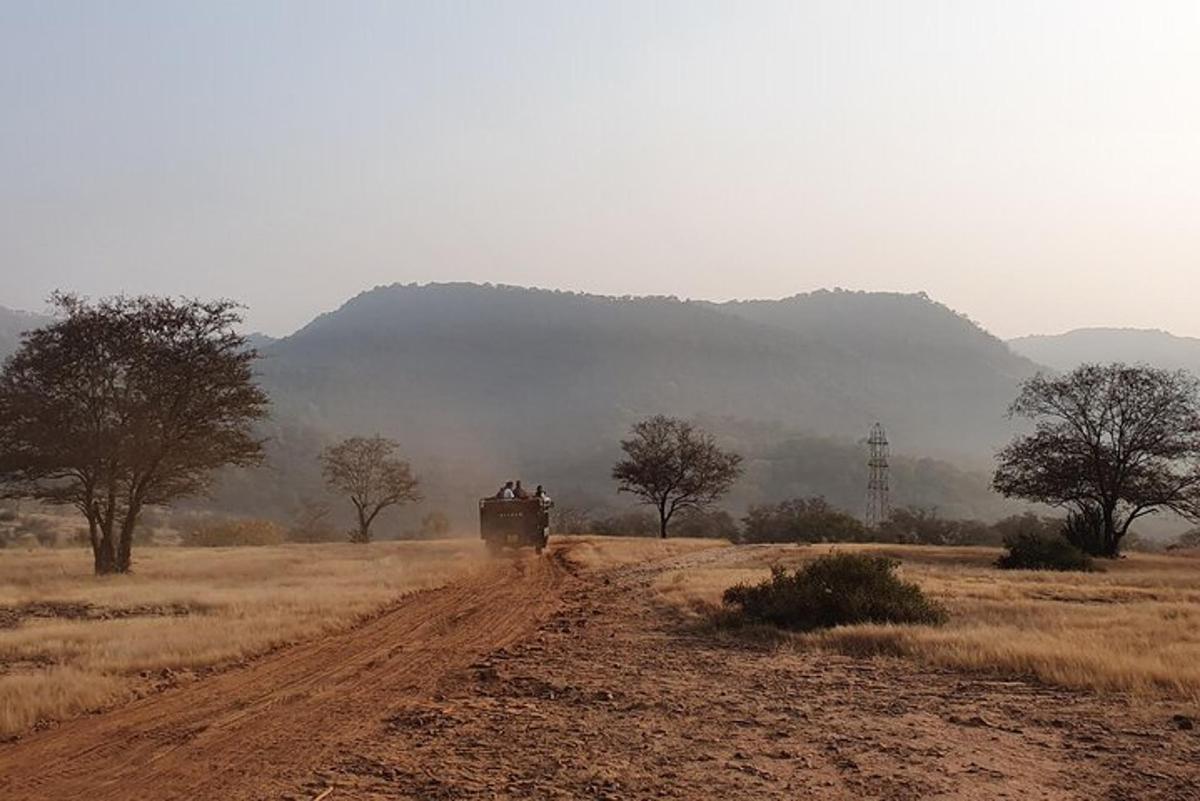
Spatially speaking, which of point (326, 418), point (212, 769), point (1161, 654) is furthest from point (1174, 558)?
point (326, 418)

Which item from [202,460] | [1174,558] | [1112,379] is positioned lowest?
[1174,558]

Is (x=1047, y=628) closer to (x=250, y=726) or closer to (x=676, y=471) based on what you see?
(x=250, y=726)

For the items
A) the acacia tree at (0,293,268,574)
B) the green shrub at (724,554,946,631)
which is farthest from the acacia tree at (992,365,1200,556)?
the acacia tree at (0,293,268,574)

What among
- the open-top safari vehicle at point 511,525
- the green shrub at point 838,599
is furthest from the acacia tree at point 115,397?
the green shrub at point 838,599

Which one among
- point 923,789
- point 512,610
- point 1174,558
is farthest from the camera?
point 1174,558

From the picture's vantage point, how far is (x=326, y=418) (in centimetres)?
19350

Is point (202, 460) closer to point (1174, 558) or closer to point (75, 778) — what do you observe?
point (75, 778)

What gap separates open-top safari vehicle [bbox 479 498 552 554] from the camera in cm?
3862

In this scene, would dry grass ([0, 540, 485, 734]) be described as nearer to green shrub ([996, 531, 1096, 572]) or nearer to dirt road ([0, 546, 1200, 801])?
dirt road ([0, 546, 1200, 801])

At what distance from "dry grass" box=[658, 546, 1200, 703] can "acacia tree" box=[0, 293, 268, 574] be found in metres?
18.1

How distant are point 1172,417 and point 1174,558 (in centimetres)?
696

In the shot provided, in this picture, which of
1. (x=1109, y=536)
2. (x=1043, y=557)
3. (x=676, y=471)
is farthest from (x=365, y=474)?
(x=1109, y=536)

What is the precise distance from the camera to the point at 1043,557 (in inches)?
1433

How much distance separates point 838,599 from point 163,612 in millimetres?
14588
